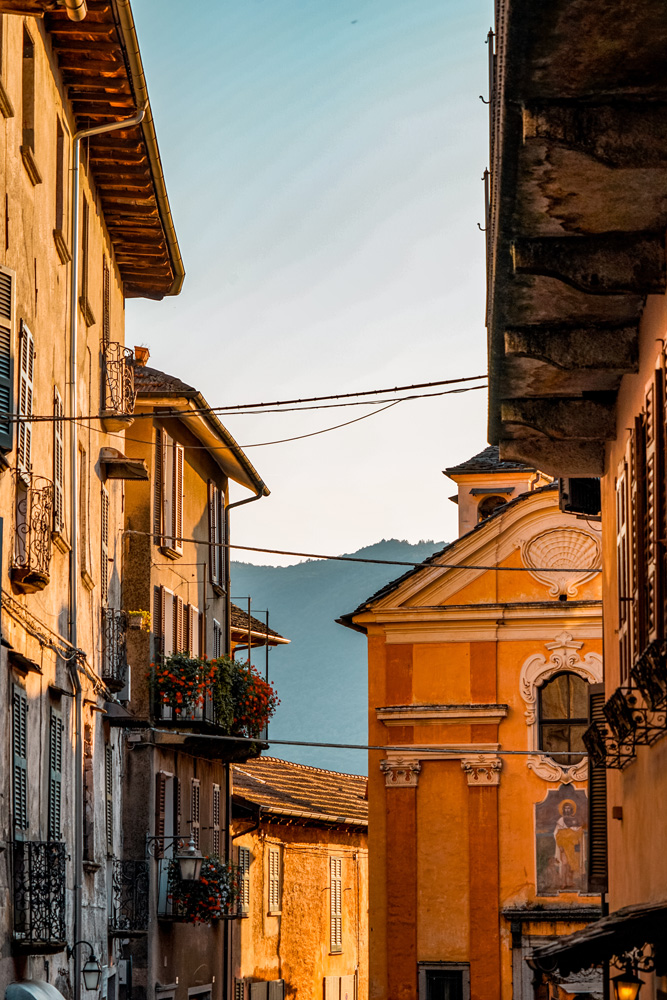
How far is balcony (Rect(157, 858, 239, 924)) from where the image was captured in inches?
1029

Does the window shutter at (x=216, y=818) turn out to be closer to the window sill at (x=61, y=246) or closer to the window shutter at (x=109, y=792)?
the window shutter at (x=109, y=792)

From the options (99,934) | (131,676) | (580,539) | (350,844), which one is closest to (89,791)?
(99,934)

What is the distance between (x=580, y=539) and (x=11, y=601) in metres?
15.1

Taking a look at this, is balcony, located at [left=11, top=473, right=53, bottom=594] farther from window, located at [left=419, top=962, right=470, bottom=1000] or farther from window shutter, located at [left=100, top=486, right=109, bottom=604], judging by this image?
window, located at [left=419, top=962, right=470, bottom=1000]

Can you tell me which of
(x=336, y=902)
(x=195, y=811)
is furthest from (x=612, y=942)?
(x=336, y=902)

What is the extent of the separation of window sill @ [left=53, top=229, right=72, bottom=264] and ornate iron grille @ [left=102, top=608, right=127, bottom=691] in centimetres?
567

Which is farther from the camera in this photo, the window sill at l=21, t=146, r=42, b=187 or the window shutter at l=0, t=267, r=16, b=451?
the window sill at l=21, t=146, r=42, b=187

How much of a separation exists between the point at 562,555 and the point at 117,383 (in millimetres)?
9101

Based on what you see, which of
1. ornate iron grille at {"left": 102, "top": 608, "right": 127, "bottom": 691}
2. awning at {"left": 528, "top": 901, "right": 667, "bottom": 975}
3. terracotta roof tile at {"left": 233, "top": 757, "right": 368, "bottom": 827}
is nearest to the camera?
awning at {"left": 528, "top": 901, "right": 667, "bottom": 975}

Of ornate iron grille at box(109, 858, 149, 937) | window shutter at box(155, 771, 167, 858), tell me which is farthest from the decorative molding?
ornate iron grille at box(109, 858, 149, 937)

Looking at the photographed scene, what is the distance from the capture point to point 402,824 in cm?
2745

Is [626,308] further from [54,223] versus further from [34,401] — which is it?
[54,223]

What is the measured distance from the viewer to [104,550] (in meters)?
22.8

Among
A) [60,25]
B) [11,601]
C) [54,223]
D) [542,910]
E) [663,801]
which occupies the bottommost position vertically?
[542,910]
